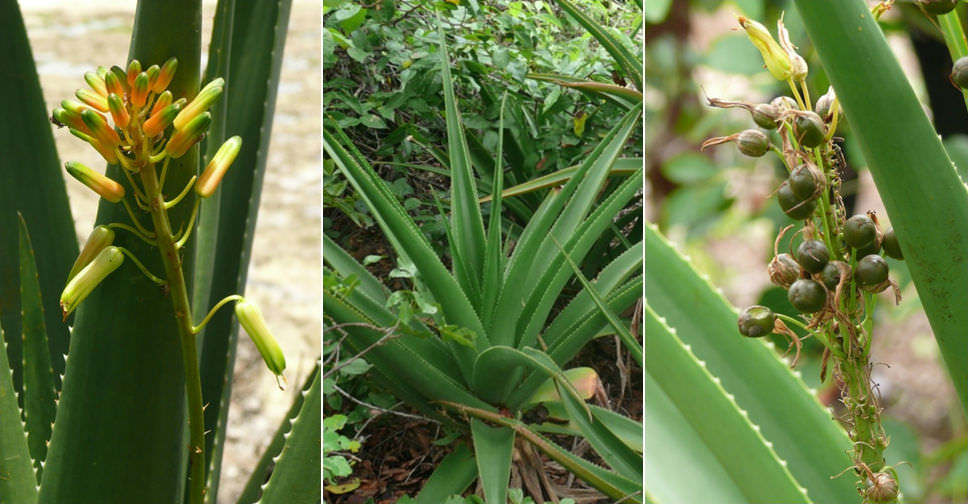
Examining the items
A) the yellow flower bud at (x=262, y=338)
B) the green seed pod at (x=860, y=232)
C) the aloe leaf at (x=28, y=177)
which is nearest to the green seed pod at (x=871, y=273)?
the green seed pod at (x=860, y=232)

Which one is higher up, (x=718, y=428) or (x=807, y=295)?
(x=807, y=295)

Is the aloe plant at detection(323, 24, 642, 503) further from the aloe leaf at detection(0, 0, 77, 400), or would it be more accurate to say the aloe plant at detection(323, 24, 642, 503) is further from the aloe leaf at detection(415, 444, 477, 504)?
the aloe leaf at detection(0, 0, 77, 400)

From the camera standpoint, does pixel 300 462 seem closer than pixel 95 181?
No

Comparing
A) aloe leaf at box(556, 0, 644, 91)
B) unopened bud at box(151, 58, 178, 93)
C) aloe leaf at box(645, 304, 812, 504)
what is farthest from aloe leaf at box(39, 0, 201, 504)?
aloe leaf at box(556, 0, 644, 91)

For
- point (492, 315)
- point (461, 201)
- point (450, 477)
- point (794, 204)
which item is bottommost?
point (450, 477)

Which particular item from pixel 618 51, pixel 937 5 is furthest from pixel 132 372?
pixel 618 51

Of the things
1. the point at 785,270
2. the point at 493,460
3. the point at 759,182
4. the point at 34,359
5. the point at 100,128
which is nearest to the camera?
the point at 100,128

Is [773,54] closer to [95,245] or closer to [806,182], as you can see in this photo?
[806,182]
